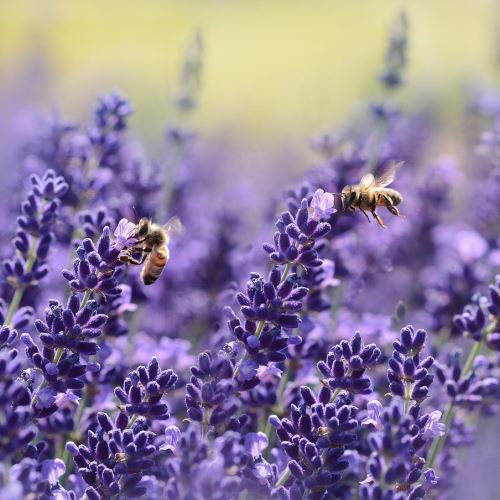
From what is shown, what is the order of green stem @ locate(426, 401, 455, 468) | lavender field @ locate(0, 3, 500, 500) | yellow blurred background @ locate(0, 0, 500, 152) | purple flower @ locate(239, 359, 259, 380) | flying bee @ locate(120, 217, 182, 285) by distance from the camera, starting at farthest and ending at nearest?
yellow blurred background @ locate(0, 0, 500, 152)
flying bee @ locate(120, 217, 182, 285)
green stem @ locate(426, 401, 455, 468)
purple flower @ locate(239, 359, 259, 380)
lavender field @ locate(0, 3, 500, 500)

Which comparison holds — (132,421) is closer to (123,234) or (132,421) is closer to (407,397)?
(123,234)

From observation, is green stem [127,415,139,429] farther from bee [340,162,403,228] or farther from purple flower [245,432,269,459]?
bee [340,162,403,228]

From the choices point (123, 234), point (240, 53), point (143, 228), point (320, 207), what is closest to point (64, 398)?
point (123, 234)

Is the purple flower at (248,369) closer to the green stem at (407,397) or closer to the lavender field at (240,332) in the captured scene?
the lavender field at (240,332)

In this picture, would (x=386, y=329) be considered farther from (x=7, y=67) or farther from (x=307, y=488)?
(x=7, y=67)

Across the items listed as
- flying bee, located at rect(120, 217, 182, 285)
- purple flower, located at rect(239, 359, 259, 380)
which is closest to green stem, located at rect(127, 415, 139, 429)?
purple flower, located at rect(239, 359, 259, 380)

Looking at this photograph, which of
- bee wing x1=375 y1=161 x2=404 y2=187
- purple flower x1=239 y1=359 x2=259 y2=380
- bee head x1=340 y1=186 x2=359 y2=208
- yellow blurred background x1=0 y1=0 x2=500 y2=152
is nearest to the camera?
purple flower x1=239 y1=359 x2=259 y2=380
